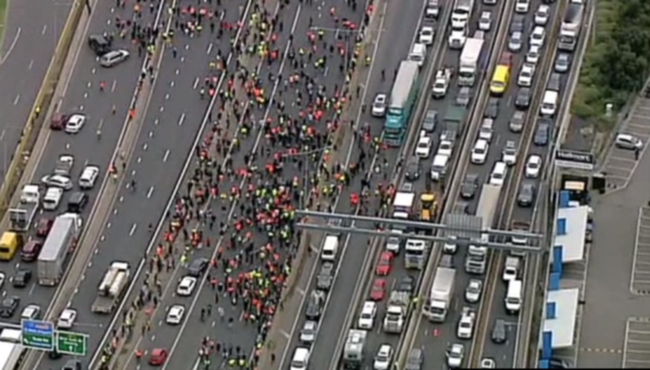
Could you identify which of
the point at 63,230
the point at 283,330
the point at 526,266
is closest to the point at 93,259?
the point at 63,230

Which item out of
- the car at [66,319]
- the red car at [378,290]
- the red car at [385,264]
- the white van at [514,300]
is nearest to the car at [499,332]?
the white van at [514,300]

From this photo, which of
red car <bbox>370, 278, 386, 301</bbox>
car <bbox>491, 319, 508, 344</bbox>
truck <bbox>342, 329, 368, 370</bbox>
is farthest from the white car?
car <bbox>491, 319, 508, 344</bbox>

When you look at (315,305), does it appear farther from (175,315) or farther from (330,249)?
(175,315)

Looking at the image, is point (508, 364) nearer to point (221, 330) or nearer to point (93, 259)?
point (221, 330)

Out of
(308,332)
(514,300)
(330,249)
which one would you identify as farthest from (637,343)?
(330,249)

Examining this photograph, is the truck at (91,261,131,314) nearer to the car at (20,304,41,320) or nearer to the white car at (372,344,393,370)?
the car at (20,304,41,320)
